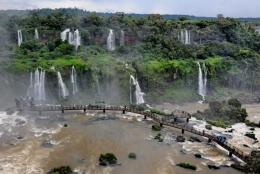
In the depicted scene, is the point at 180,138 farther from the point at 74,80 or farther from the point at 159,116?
the point at 74,80

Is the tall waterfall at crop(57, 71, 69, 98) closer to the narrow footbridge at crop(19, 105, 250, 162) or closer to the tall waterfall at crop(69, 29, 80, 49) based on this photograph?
the narrow footbridge at crop(19, 105, 250, 162)

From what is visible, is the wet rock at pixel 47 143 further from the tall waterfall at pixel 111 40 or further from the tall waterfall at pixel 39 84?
the tall waterfall at pixel 111 40

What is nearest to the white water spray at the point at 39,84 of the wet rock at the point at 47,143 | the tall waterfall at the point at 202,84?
the wet rock at the point at 47,143

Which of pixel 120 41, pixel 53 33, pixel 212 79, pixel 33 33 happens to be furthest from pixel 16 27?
pixel 212 79

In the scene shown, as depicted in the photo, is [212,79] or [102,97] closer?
[102,97]

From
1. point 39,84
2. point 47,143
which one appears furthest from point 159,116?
point 39,84

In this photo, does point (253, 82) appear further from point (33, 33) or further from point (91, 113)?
point (33, 33)
